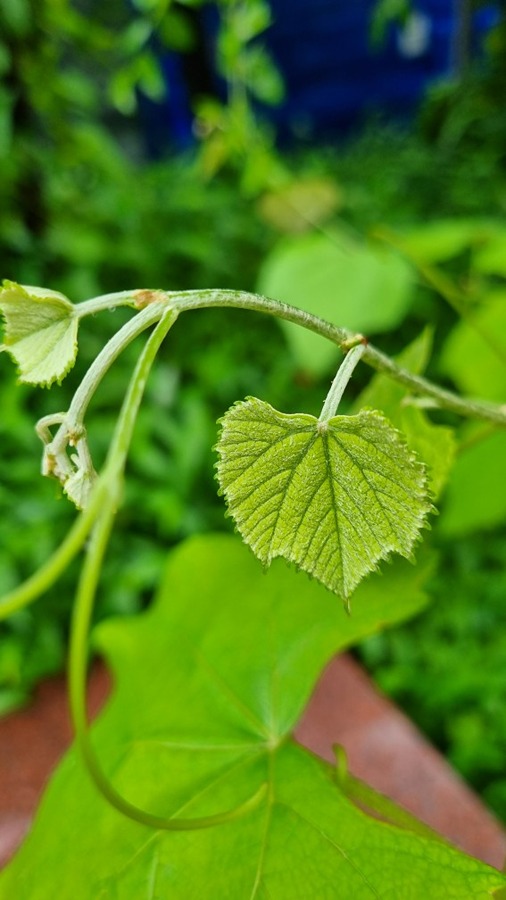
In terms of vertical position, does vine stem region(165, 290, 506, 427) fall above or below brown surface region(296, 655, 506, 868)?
above

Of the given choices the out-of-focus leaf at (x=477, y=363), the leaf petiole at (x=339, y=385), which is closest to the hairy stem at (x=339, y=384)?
the leaf petiole at (x=339, y=385)

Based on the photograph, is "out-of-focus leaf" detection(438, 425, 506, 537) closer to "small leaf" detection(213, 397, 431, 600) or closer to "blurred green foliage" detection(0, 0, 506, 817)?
"blurred green foliage" detection(0, 0, 506, 817)

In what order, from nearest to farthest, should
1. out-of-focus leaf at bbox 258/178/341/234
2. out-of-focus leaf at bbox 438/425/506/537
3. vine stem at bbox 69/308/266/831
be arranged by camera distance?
vine stem at bbox 69/308/266/831 < out-of-focus leaf at bbox 438/425/506/537 < out-of-focus leaf at bbox 258/178/341/234

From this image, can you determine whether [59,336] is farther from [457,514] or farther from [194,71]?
[194,71]

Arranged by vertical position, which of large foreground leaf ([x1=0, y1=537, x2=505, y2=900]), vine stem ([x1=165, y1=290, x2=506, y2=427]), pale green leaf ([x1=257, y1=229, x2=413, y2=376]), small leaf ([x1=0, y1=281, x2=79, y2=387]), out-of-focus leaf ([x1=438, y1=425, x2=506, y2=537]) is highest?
pale green leaf ([x1=257, y1=229, x2=413, y2=376])

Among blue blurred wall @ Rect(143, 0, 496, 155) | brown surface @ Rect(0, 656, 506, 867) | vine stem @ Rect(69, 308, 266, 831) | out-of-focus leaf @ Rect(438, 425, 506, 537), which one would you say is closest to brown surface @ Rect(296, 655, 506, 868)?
brown surface @ Rect(0, 656, 506, 867)

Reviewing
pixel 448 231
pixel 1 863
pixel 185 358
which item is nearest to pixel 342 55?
pixel 185 358

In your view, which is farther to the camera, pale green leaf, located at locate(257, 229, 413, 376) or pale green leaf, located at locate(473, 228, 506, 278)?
pale green leaf, located at locate(257, 229, 413, 376)
